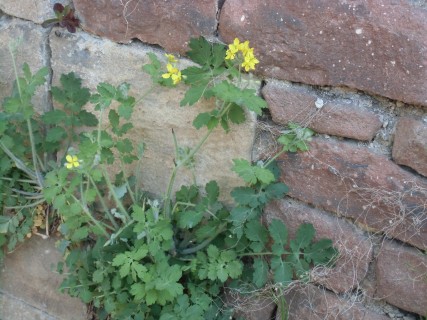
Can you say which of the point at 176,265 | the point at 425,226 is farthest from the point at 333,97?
the point at 176,265

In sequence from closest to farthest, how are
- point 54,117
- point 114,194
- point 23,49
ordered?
point 114,194 < point 54,117 < point 23,49

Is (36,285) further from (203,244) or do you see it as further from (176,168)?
(176,168)

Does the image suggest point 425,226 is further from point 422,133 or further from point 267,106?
point 267,106

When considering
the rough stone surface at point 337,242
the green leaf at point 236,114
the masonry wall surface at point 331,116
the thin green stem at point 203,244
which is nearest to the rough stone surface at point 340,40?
the masonry wall surface at point 331,116

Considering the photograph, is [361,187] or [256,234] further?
[256,234]

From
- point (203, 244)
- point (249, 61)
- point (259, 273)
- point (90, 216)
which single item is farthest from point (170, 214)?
point (249, 61)


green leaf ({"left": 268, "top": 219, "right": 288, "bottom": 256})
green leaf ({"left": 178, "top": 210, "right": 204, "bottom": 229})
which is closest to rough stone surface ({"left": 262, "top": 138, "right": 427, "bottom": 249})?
green leaf ({"left": 268, "top": 219, "right": 288, "bottom": 256})

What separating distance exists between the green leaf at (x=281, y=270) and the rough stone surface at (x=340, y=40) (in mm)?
570

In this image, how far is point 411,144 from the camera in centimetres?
172

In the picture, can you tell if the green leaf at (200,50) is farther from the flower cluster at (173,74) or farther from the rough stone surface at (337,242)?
the rough stone surface at (337,242)

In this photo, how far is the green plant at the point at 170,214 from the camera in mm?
1899

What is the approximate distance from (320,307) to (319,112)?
2.11 feet

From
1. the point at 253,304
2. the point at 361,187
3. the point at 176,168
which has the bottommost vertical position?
the point at 253,304

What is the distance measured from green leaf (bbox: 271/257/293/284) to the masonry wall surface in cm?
10
